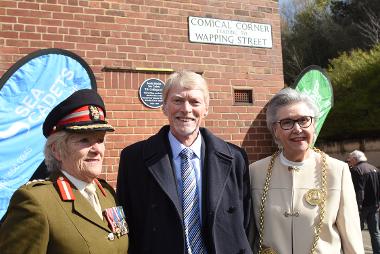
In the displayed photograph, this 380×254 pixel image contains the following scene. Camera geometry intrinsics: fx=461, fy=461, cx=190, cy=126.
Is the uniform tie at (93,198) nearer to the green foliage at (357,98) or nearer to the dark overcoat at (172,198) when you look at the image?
the dark overcoat at (172,198)

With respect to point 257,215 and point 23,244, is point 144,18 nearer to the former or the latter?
point 257,215

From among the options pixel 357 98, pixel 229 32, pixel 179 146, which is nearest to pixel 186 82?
Answer: pixel 179 146

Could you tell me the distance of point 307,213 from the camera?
2.56 m

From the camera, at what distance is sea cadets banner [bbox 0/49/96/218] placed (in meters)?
4.10

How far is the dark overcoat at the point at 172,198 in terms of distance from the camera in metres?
2.37

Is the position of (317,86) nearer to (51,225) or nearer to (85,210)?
(85,210)

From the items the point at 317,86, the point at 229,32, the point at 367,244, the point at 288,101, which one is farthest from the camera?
the point at 367,244

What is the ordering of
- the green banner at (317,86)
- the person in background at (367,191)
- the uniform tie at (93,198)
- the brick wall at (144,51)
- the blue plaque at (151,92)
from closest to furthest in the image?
the uniform tie at (93,198)
the brick wall at (144,51)
the blue plaque at (151,92)
the green banner at (317,86)
the person in background at (367,191)

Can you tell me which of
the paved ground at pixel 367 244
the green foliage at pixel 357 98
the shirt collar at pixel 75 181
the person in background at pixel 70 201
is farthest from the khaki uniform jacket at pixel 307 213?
the green foliage at pixel 357 98

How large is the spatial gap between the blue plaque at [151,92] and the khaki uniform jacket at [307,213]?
2459mm

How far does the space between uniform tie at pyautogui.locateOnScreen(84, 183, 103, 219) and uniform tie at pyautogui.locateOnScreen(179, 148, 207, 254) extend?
1.42 feet

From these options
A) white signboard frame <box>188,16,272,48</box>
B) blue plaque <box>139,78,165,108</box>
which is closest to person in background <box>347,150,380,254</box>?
white signboard frame <box>188,16,272,48</box>

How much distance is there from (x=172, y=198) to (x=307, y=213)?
2.56ft

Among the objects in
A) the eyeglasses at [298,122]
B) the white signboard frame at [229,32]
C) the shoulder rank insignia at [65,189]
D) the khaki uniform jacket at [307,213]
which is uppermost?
the white signboard frame at [229,32]
